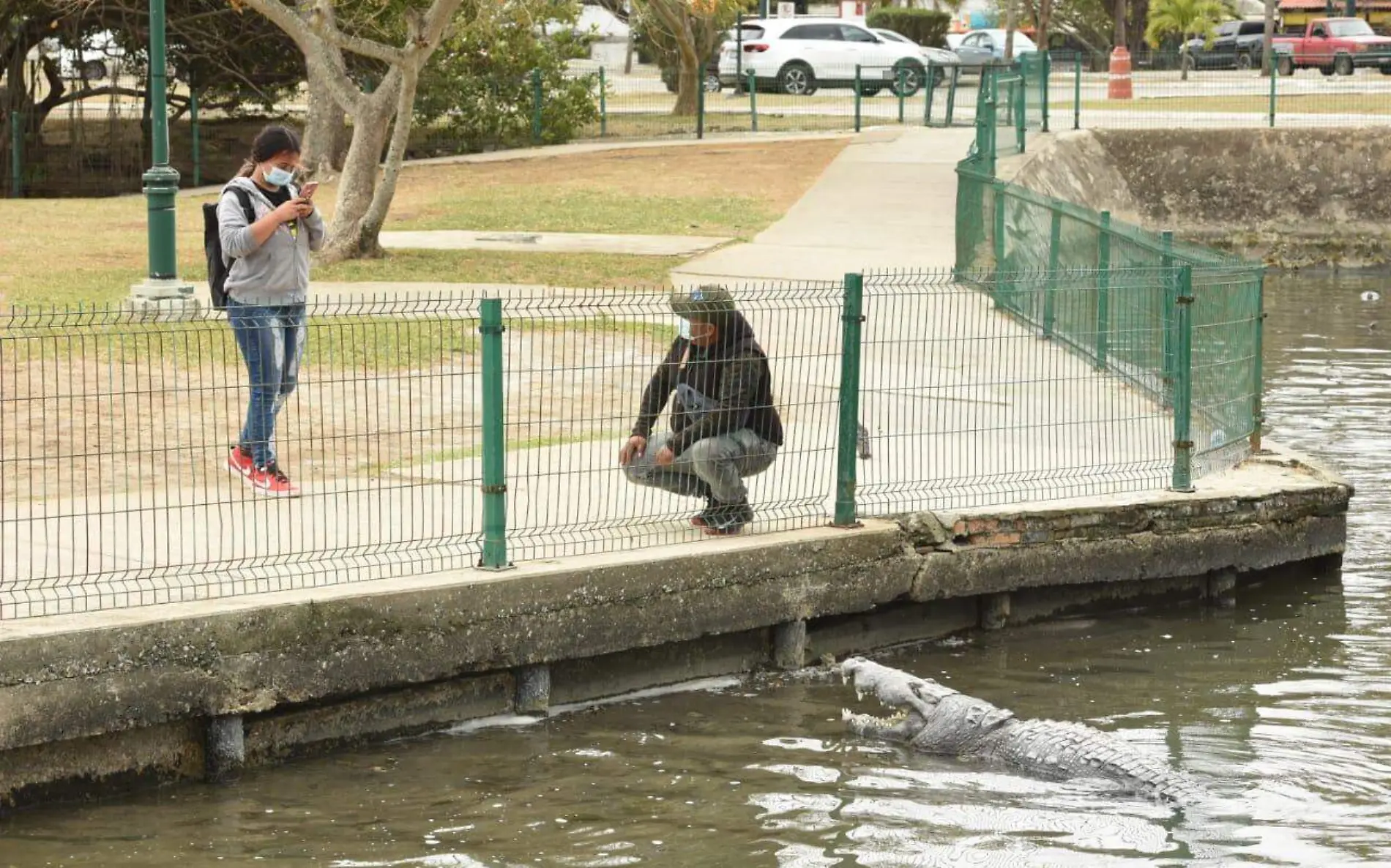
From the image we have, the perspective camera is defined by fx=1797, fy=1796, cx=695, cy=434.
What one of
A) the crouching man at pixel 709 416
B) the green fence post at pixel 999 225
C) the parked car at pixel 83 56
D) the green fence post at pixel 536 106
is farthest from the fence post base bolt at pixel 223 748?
the green fence post at pixel 536 106

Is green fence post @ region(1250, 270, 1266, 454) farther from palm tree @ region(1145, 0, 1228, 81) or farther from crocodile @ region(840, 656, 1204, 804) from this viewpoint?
palm tree @ region(1145, 0, 1228, 81)

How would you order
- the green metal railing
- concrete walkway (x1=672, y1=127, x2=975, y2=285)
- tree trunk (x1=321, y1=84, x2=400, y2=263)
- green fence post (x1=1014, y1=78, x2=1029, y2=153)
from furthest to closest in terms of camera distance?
1. green fence post (x1=1014, y1=78, x2=1029, y2=153)
2. concrete walkway (x1=672, y1=127, x2=975, y2=285)
3. tree trunk (x1=321, y1=84, x2=400, y2=263)
4. the green metal railing

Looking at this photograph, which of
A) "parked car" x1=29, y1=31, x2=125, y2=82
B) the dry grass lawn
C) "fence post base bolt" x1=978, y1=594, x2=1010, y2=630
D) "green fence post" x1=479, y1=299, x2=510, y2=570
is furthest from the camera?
"parked car" x1=29, y1=31, x2=125, y2=82

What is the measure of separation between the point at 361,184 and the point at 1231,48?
43316 millimetres

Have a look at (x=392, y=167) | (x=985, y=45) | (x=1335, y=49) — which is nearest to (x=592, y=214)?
(x=392, y=167)

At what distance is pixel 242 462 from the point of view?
8.82 m

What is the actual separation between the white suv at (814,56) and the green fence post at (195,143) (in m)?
15.1

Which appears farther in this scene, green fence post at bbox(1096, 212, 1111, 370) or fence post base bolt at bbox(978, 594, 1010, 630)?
green fence post at bbox(1096, 212, 1111, 370)

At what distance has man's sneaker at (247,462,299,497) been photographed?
8.67 metres

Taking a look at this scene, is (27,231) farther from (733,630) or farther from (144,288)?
(733,630)

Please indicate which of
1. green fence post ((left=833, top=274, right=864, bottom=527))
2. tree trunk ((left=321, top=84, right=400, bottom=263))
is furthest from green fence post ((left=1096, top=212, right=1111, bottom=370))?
tree trunk ((left=321, top=84, right=400, bottom=263))

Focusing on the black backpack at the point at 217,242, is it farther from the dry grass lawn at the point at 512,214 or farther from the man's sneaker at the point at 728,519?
the dry grass lawn at the point at 512,214

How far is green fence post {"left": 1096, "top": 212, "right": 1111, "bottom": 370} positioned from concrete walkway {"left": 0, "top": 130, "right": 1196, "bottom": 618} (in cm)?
32

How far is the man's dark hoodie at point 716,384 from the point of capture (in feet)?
27.7
